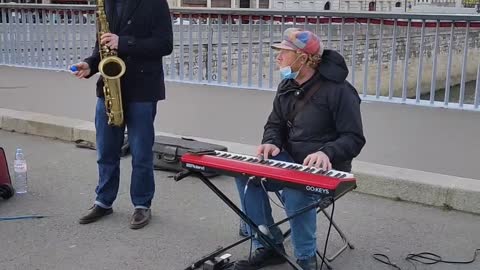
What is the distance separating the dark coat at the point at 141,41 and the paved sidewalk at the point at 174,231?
1.00 meters

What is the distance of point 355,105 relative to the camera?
3.82 metres

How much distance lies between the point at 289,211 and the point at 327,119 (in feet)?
1.95

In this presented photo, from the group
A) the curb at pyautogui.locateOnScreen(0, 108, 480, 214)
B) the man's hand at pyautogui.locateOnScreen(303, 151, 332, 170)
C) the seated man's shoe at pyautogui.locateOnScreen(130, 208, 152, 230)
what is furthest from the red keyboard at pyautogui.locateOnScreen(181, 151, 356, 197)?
the curb at pyautogui.locateOnScreen(0, 108, 480, 214)

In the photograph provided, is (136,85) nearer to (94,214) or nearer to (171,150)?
(94,214)

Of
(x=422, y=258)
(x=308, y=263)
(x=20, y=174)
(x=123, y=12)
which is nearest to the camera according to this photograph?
(x=308, y=263)

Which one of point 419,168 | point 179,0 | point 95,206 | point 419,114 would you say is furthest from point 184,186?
point 179,0

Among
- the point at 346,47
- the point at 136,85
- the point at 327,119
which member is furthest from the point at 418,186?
the point at 346,47

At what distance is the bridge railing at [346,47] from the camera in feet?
27.7

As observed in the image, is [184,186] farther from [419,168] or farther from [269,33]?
[269,33]

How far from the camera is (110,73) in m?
4.43

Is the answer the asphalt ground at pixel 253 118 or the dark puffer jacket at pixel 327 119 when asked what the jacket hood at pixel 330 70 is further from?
the asphalt ground at pixel 253 118

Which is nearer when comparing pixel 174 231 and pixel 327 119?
pixel 327 119

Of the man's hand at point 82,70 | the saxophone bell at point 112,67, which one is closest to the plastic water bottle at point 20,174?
the man's hand at point 82,70

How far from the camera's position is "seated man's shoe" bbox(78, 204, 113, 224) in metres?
4.82
